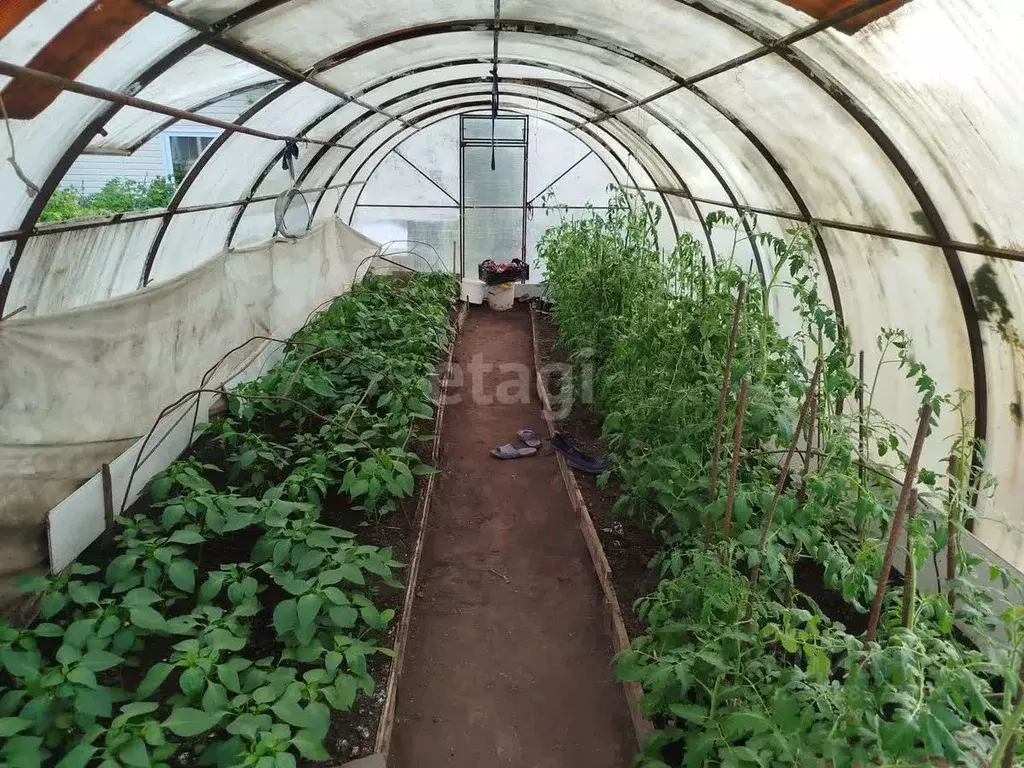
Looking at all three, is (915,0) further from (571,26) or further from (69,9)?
(69,9)

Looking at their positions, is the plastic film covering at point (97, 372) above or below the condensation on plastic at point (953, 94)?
below

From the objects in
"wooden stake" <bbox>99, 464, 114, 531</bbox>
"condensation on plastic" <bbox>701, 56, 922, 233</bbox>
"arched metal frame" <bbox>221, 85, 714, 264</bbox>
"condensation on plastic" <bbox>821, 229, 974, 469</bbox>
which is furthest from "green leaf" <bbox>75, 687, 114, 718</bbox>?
"arched metal frame" <bbox>221, 85, 714, 264</bbox>

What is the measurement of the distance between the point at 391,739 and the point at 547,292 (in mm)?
7739

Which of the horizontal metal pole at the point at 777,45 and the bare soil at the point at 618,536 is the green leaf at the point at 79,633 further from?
the horizontal metal pole at the point at 777,45

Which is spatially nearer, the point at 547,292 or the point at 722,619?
the point at 722,619

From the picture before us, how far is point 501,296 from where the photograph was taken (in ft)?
34.7

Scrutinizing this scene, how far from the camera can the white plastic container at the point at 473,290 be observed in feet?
35.0

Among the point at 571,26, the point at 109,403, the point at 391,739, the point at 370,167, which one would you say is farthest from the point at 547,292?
the point at 391,739

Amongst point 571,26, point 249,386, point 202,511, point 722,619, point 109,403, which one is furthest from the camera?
point 249,386

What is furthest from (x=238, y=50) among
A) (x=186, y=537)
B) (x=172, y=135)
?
(x=172, y=135)

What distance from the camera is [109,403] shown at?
11.2 ft

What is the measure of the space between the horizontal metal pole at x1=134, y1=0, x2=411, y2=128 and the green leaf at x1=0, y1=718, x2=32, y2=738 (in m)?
2.30

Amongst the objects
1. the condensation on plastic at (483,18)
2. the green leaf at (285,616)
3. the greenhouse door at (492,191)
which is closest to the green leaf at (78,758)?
the green leaf at (285,616)

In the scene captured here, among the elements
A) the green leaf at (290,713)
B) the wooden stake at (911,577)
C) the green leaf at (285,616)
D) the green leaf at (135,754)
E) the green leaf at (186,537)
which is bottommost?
the green leaf at (290,713)
